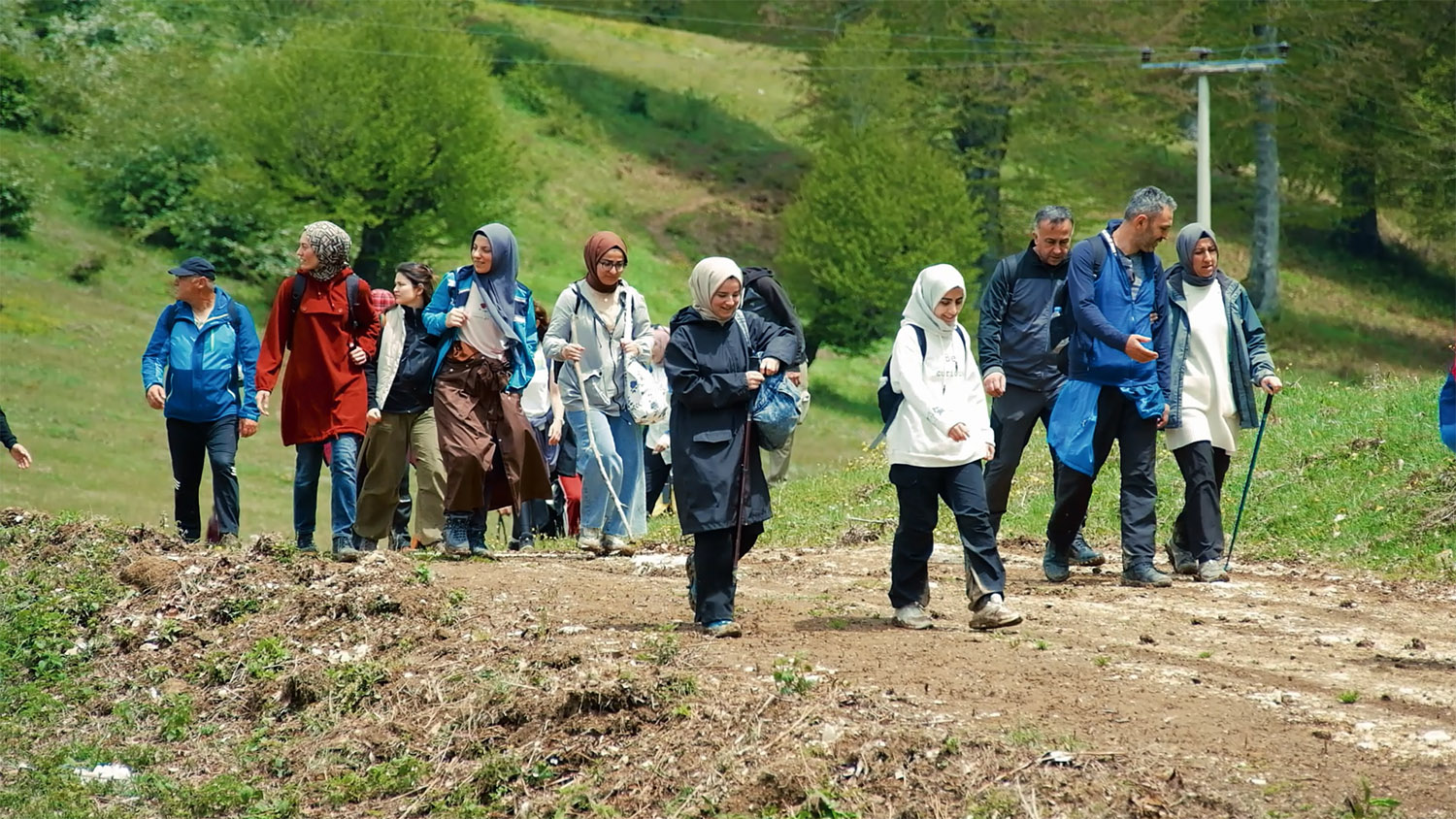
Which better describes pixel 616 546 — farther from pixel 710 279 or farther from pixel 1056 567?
pixel 710 279

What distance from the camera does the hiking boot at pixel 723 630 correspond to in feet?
27.3

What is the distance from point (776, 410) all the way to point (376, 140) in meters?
38.9

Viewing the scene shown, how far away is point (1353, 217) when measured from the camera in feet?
162

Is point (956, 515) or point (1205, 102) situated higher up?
point (1205, 102)

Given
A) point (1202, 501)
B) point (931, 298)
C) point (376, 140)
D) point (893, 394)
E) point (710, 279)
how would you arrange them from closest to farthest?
point (710, 279) < point (931, 298) < point (893, 394) < point (1202, 501) < point (376, 140)

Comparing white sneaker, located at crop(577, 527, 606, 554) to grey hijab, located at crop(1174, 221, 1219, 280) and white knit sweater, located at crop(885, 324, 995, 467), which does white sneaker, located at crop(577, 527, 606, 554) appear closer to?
white knit sweater, located at crop(885, 324, 995, 467)

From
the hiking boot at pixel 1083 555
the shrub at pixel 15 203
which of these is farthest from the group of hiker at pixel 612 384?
the shrub at pixel 15 203

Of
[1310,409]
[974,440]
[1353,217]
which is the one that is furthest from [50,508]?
[1353,217]

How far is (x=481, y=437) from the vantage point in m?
11.0

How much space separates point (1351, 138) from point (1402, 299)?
5.48m

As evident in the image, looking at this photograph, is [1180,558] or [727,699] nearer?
[727,699]

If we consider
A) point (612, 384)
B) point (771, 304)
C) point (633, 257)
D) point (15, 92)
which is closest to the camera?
point (771, 304)

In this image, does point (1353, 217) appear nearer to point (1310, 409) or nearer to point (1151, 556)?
point (1310, 409)

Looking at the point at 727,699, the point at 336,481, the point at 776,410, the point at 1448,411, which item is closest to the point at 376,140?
the point at 336,481
